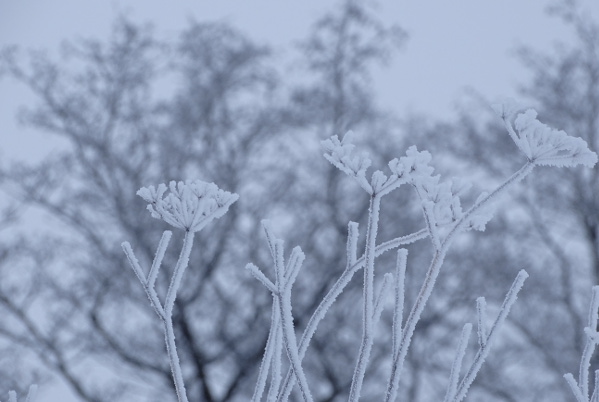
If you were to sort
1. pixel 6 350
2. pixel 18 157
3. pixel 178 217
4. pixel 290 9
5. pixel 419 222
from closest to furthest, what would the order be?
pixel 178 217 → pixel 6 350 → pixel 18 157 → pixel 419 222 → pixel 290 9

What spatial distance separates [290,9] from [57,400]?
591 ft

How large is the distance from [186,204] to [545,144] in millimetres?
557

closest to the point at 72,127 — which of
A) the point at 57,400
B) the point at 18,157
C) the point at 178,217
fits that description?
the point at 18,157

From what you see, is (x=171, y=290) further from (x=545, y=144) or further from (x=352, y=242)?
(x=545, y=144)

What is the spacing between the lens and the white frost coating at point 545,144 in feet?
3.81

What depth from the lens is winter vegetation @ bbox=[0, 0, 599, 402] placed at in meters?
6.68

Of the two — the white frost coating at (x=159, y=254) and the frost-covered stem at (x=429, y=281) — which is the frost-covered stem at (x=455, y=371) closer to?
the frost-covered stem at (x=429, y=281)

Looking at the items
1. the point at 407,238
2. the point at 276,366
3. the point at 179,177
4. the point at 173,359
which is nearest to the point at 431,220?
the point at 407,238

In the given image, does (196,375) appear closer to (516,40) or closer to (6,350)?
(6,350)

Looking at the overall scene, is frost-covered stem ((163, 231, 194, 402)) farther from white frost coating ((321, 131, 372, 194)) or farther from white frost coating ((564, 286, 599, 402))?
white frost coating ((564, 286, 599, 402))

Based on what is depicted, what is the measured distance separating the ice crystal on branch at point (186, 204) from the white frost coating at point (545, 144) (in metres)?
0.45

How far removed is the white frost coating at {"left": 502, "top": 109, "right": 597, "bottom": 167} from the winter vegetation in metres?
5.38

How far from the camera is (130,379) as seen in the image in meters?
6.87

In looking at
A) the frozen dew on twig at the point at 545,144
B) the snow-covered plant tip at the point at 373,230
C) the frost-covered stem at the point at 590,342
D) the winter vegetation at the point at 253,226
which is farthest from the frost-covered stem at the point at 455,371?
the winter vegetation at the point at 253,226
